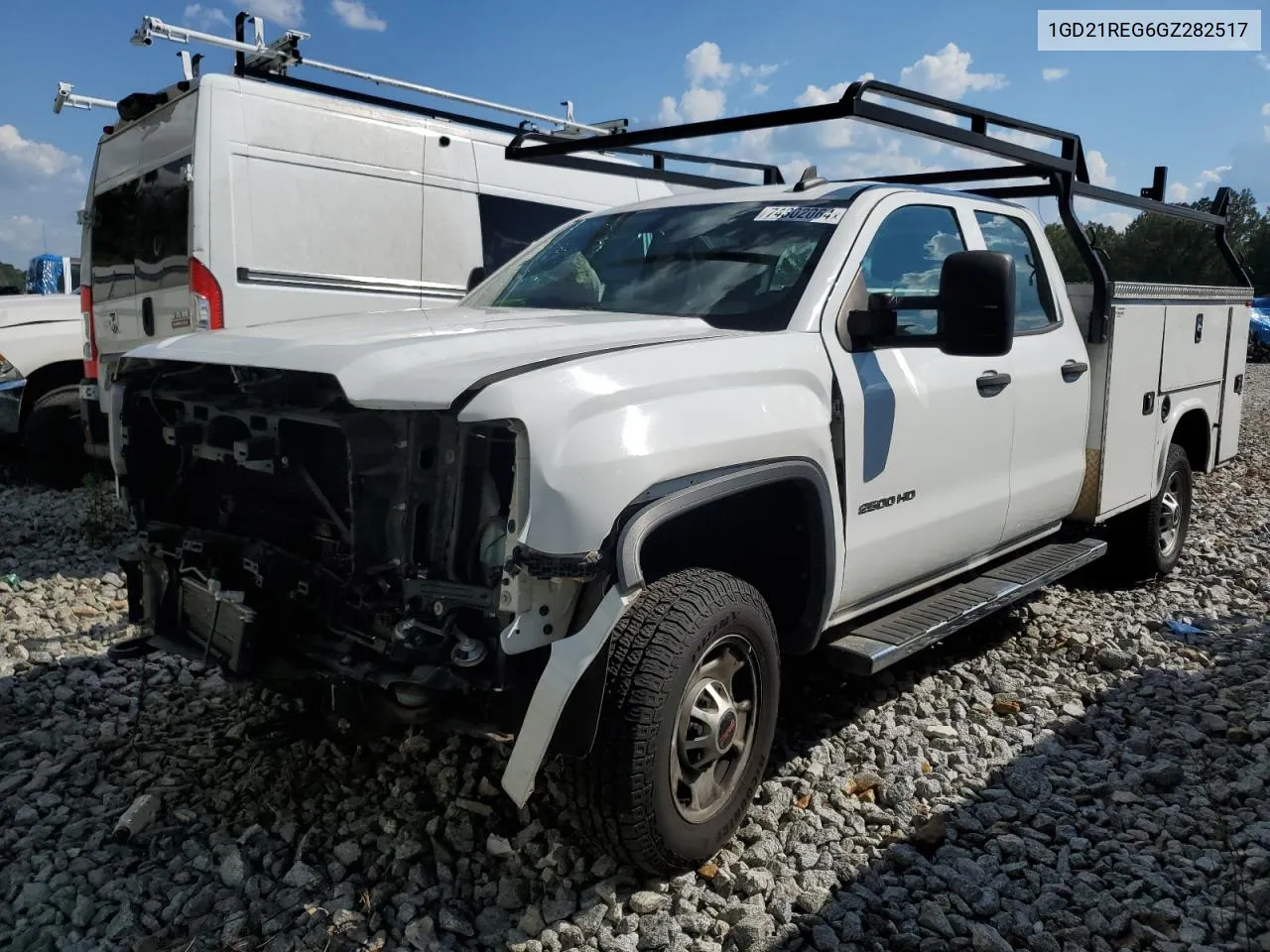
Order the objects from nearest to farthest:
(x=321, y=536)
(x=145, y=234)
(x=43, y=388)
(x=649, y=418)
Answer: (x=649, y=418) → (x=321, y=536) → (x=145, y=234) → (x=43, y=388)

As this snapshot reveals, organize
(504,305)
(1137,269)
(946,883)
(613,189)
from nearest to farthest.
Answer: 1. (946,883)
2. (504,305)
3. (613,189)
4. (1137,269)

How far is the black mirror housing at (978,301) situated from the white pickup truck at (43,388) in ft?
23.0

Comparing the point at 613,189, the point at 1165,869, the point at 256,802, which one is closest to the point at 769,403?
the point at 1165,869

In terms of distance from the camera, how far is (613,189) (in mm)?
8023

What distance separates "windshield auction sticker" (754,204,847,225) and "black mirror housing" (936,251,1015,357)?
535 mm

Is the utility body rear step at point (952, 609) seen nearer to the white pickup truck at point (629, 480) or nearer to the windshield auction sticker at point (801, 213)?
the white pickup truck at point (629, 480)

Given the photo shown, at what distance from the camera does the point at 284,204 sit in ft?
20.1

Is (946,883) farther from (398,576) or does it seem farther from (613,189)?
(613,189)

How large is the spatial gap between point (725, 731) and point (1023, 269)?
107 inches

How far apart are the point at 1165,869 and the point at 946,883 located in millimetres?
666

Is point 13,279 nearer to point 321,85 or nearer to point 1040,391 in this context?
point 321,85

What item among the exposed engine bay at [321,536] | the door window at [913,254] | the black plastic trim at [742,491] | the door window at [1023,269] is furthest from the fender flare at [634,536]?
the door window at [1023,269]

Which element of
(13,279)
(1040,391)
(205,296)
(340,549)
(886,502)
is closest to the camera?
(340,549)

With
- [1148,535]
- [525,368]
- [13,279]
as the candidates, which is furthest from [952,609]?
[13,279]
